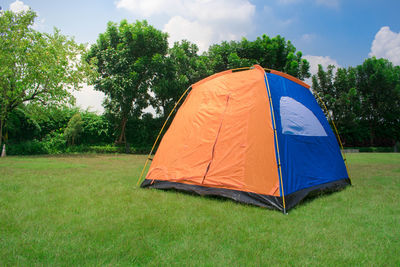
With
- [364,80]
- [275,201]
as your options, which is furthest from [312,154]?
[364,80]

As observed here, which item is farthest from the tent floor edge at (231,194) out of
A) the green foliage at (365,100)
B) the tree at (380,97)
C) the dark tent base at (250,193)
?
the tree at (380,97)

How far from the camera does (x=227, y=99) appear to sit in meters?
4.93

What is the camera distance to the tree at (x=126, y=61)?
1605 cm

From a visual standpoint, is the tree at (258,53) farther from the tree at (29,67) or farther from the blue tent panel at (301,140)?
the blue tent panel at (301,140)

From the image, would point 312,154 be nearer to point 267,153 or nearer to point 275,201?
point 267,153

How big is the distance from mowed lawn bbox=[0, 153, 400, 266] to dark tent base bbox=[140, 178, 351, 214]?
4.7 inches

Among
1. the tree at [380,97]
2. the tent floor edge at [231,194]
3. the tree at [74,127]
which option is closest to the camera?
the tent floor edge at [231,194]

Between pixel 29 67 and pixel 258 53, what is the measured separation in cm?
1380

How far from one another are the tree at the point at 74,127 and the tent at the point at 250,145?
12.1m

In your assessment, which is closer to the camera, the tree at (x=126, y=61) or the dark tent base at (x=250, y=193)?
the dark tent base at (x=250, y=193)

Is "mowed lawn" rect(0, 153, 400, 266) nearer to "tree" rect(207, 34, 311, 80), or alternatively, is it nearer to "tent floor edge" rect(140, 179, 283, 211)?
"tent floor edge" rect(140, 179, 283, 211)

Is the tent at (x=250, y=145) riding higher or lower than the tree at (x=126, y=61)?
lower

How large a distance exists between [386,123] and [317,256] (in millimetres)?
30068

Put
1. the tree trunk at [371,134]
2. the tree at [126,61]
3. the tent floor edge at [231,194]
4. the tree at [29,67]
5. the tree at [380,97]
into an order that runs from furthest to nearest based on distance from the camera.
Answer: the tree trunk at [371,134], the tree at [380,97], the tree at [126,61], the tree at [29,67], the tent floor edge at [231,194]
